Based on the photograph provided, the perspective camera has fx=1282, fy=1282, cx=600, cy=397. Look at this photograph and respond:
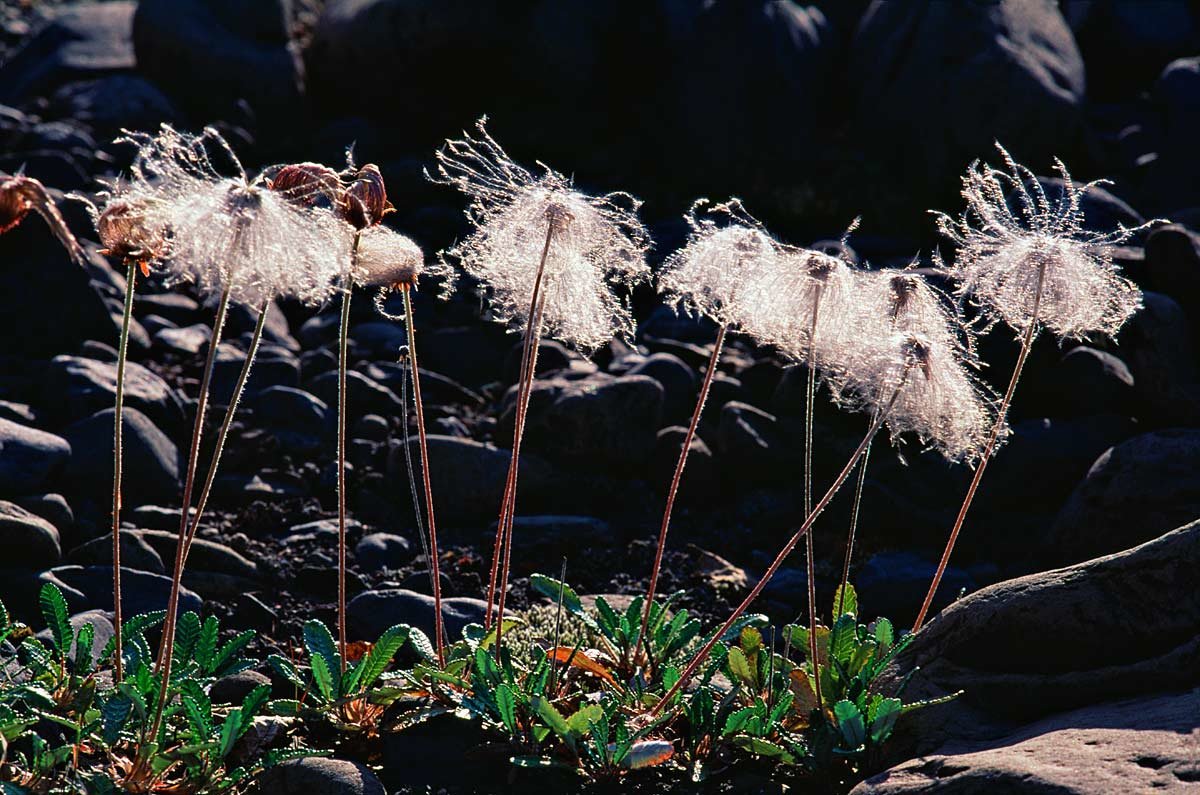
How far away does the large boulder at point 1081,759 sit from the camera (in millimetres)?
4508

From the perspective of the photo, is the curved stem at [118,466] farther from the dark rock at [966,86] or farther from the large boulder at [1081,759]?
the dark rock at [966,86]

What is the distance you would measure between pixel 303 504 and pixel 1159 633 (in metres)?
6.11

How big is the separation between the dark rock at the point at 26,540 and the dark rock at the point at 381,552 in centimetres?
195

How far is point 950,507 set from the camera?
33.5ft

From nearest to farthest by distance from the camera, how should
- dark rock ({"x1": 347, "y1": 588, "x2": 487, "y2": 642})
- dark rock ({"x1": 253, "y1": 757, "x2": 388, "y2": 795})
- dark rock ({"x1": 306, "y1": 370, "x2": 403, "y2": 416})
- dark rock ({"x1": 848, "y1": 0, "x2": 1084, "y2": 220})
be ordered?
dark rock ({"x1": 253, "y1": 757, "x2": 388, "y2": 795}) < dark rock ({"x1": 347, "y1": 588, "x2": 487, "y2": 642}) < dark rock ({"x1": 306, "y1": 370, "x2": 403, "y2": 416}) < dark rock ({"x1": 848, "y1": 0, "x2": 1084, "y2": 220})

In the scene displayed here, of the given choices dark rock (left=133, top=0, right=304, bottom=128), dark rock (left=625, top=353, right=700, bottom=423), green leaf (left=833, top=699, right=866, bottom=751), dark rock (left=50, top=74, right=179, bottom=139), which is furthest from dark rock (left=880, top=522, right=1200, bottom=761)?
dark rock (left=133, top=0, right=304, bottom=128)

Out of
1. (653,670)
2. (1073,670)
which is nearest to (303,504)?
(653,670)

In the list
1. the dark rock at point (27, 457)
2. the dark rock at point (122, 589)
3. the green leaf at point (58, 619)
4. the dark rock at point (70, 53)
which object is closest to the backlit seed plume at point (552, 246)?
the green leaf at point (58, 619)

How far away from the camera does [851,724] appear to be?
17.1 ft

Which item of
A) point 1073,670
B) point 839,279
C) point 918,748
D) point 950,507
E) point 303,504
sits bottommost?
point 303,504

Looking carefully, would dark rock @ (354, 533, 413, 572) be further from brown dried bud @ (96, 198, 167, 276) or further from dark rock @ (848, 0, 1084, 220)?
dark rock @ (848, 0, 1084, 220)

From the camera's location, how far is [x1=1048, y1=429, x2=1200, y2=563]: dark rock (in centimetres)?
885

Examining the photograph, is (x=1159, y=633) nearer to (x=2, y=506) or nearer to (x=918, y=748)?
(x=918, y=748)

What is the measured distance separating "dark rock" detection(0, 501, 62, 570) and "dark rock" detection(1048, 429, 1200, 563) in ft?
22.3
